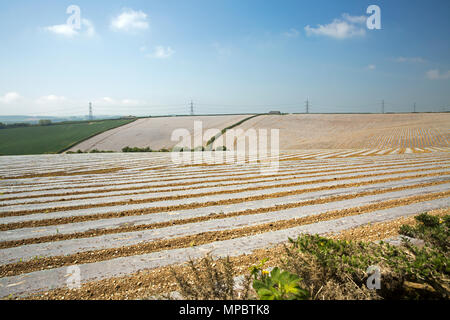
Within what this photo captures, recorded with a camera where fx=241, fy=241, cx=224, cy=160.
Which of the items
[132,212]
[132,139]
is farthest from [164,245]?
[132,139]

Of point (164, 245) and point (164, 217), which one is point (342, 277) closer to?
point (164, 245)

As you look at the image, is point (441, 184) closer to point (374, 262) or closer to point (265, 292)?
point (374, 262)

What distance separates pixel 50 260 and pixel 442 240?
14.5 feet

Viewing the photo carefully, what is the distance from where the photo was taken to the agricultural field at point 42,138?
99.6 feet

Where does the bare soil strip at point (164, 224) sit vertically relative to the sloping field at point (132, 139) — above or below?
below

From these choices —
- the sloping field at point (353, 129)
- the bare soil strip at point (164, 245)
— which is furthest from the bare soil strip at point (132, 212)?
the sloping field at point (353, 129)

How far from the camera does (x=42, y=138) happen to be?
37406 millimetres

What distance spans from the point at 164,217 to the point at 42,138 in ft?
141

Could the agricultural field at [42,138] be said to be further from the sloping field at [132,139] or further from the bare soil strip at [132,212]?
the bare soil strip at [132,212]

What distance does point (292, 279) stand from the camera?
1647mm

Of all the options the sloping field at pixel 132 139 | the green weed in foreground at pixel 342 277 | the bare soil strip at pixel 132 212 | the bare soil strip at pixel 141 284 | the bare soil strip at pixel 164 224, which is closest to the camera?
the green weed in foreground at pixel 342 277

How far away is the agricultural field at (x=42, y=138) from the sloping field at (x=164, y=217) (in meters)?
28.4

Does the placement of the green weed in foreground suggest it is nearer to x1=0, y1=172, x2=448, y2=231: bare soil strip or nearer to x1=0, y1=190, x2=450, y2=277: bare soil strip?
x1=0, y1=190, x2=450, y2=277: bare soil strip
